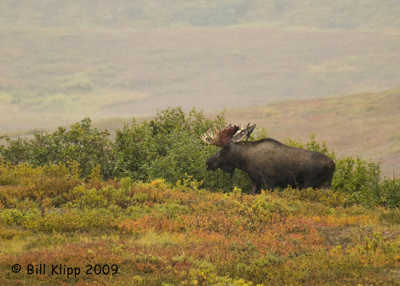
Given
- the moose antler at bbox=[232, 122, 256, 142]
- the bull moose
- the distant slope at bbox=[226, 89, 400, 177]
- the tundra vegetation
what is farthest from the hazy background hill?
the bull moose

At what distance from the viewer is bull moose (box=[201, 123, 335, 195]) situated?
1819 cm

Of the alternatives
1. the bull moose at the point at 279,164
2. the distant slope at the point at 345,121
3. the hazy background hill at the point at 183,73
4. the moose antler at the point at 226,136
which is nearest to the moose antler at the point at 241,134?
the moose antler at the point at 226,136

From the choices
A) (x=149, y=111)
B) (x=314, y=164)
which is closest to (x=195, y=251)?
(x=314, y=164)

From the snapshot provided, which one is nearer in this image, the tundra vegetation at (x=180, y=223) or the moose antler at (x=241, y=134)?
the tundra vegetation at (x=180, y=223)

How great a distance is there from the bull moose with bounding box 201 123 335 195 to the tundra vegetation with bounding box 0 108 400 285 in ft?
2.23

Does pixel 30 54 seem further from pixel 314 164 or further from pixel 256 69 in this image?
pixel 314 164

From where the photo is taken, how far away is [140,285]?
10102mm

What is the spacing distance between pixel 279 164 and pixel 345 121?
274ft

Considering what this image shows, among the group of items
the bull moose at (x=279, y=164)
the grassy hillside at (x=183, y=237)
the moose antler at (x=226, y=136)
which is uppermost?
the moose antler at (x=226, y=136)

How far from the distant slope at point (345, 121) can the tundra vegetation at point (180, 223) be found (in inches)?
2000

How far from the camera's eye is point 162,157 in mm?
21406

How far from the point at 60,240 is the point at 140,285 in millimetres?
3245

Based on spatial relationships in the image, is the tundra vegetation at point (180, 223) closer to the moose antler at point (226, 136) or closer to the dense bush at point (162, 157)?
the dense bush at point (162, 157)

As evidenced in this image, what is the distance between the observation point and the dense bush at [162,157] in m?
19.9
